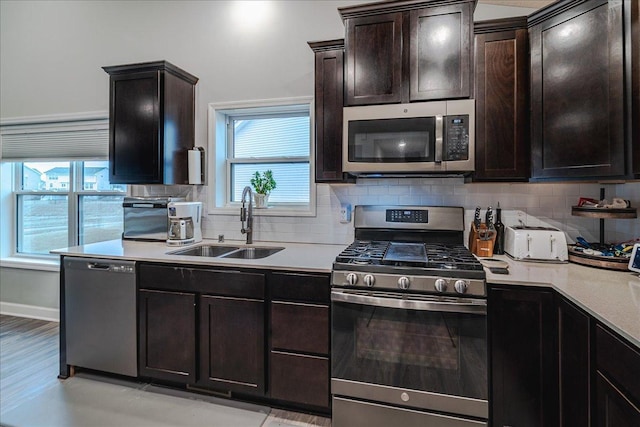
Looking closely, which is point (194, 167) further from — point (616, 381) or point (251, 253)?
point (616, 381)

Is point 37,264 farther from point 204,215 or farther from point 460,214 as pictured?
point 460,214

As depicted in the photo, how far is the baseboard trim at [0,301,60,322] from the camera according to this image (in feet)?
11.7

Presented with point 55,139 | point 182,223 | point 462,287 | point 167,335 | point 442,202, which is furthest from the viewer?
point 55,139

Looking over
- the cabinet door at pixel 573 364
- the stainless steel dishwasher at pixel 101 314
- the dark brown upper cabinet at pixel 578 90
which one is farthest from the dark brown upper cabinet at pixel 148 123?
the cabinet door at pixel 573 364

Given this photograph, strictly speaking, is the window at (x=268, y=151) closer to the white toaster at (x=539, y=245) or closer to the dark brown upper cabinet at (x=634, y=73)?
the white toaster at (x=539, y=245)

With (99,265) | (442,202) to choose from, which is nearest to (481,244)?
(442,202)

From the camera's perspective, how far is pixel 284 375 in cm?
199

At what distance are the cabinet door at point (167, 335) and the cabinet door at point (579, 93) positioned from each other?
2.34 meters

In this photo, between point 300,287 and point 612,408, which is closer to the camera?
point 612,408

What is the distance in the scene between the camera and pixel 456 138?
6.75 ft

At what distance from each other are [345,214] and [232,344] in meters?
1.24

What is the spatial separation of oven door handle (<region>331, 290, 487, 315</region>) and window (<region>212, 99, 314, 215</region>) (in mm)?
1126

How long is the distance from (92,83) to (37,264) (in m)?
2.00

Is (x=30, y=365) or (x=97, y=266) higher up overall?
(x=97, y=266)
